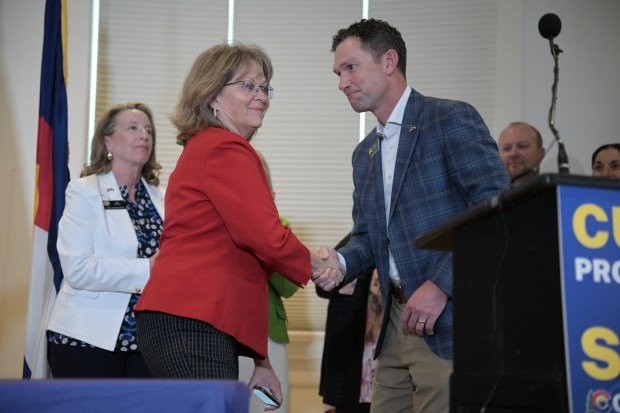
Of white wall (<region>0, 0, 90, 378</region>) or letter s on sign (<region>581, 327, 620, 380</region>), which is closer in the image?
letter s on sign (<region>581, 327, 620, 380</region>)

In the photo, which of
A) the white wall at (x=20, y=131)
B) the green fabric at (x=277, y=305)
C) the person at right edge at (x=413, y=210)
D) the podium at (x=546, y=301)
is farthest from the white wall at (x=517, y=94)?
the podium at (x=546, y=301)

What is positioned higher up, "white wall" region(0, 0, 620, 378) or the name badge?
"white wall" region(0, 0, 620, 378)

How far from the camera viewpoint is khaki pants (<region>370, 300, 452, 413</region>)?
8.00 ft

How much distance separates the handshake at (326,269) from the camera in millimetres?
2588

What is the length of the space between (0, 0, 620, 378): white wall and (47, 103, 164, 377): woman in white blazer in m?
1.68

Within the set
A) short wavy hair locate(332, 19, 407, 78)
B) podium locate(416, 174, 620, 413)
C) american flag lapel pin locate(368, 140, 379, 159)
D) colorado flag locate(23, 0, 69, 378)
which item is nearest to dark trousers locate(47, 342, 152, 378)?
colorado flag locate(23, 0, 69, 378)

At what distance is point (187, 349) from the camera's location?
6.73 ft

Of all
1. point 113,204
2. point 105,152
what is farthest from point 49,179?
point 113,204

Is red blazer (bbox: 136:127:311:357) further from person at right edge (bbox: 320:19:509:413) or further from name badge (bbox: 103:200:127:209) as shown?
name badge (bbox: 103:200:127:209)

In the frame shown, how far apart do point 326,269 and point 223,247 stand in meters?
0.55

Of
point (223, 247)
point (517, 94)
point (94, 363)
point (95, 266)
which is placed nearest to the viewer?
point (223, 247)

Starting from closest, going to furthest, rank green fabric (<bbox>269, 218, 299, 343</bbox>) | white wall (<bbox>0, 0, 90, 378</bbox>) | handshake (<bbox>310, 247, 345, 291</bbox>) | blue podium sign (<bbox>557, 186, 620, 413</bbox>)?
Answer: blue podium sign (<bbox>557, 186, 620, 413</bbox>) → handshake (<bbox>310, 247, 345, 291</bbox>) → green fabric (<bbox>269, 218, 299, 343</bbox>) → white wall (<bbox>0, 0, 90, 378</bbox>)

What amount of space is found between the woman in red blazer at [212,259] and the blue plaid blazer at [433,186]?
1.34 feet

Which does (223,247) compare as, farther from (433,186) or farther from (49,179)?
(49,179)
